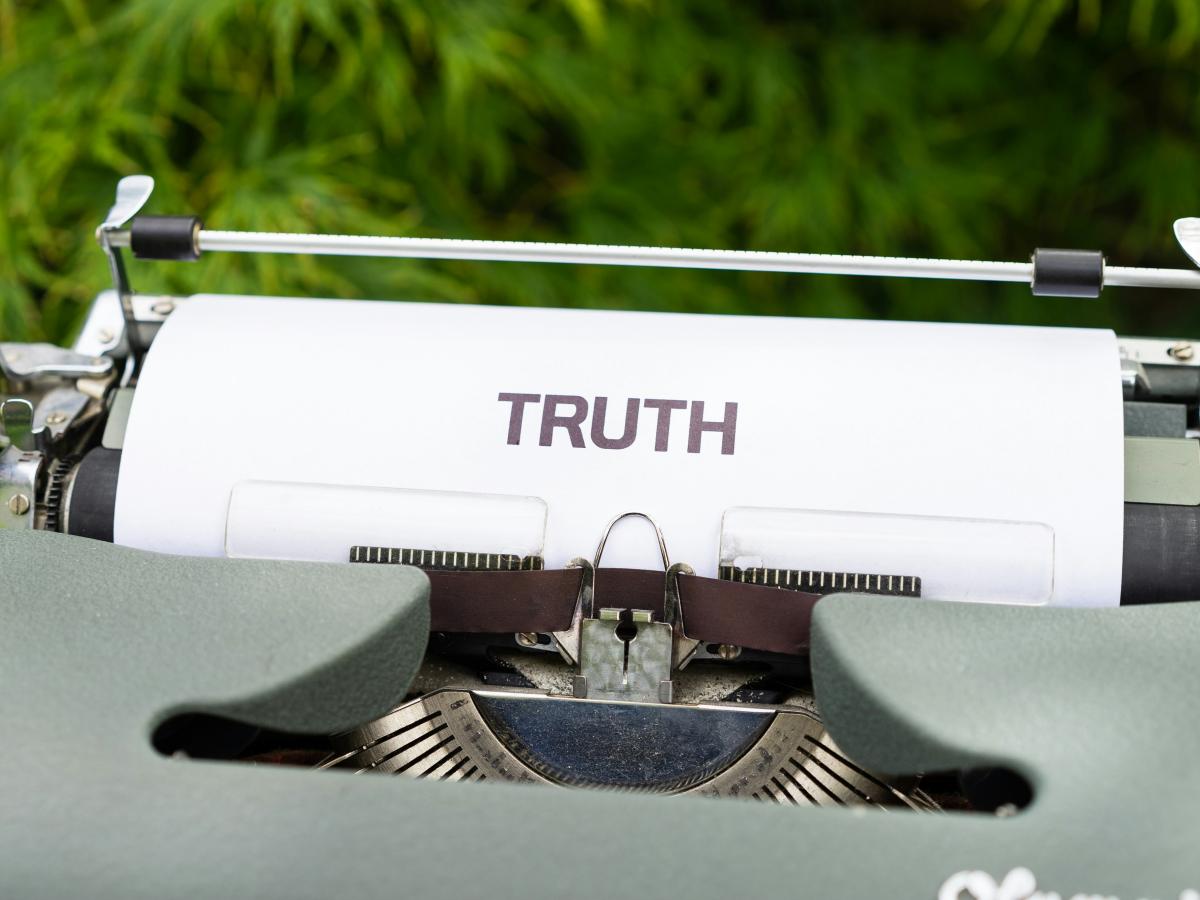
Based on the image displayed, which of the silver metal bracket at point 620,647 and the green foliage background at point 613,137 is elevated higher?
the green foliage background at point 613,137

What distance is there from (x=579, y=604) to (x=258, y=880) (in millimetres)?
358

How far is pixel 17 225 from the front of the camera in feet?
6.71

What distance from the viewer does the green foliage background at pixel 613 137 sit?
204 centimetres

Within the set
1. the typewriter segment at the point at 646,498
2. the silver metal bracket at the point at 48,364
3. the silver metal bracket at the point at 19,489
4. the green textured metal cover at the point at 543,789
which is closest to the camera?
the green textured metal cover at the point at 543,789

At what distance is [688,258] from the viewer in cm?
116

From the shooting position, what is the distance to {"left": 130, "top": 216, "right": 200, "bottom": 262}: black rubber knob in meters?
1.23

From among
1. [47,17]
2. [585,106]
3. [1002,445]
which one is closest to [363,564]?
[1002,445]

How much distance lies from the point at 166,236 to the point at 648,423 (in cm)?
52

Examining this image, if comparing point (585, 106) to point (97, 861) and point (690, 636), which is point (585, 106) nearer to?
point (690, 636)

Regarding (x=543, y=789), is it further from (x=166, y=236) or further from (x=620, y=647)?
(x=166, y=236)

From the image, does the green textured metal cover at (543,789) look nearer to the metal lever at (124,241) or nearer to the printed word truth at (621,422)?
the printed word truth at (621,422)

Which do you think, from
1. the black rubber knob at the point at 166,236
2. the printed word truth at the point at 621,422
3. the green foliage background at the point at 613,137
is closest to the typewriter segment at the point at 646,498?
the printed word truth at the point at 621,422

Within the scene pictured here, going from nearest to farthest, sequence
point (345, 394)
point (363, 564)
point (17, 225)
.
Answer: point (363, 564)
point (345, 394)
point (17, 225)

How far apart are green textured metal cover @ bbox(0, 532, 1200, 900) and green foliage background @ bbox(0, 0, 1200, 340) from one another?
1163 millimetres
